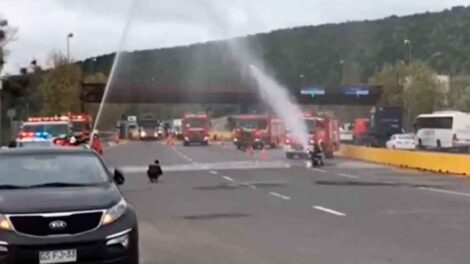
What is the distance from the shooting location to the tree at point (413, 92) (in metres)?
96.6

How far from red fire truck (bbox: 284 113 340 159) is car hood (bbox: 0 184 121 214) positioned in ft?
136

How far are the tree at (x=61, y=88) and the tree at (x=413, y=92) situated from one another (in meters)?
32.1

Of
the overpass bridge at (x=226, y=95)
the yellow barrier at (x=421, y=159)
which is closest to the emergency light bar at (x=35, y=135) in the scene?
the yellow barrier at (x=421, y=159)

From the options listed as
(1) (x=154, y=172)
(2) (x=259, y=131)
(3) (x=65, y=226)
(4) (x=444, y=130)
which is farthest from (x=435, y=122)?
(3) (x=65, y=226)

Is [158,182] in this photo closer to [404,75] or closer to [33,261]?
[33,261]

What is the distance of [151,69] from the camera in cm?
14625

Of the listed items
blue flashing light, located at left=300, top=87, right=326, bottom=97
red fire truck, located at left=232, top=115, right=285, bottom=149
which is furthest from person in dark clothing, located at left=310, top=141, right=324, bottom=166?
blue flashing light, located at left=300, top=87, right=326, bottom=97

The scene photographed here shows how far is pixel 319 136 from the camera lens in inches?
2045

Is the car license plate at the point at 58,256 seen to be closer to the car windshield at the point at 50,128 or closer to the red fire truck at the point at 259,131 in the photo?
the car windshield at the point at 50,128

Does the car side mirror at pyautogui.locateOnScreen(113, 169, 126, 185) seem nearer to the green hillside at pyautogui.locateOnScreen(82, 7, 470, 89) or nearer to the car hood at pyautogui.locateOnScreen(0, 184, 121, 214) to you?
the car hood at pyautogui.locateOnScreen(0, 184, 121, 214)

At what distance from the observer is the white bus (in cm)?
7475

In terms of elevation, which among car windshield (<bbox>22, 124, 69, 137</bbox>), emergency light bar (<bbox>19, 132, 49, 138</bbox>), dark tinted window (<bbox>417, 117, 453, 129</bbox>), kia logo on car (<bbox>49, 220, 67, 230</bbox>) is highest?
dark tinted window (<bbox>417, 117, 453, 129</bbox>)

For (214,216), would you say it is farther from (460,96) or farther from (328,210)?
(460,96)

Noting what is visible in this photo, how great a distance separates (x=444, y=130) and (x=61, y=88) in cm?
3323
